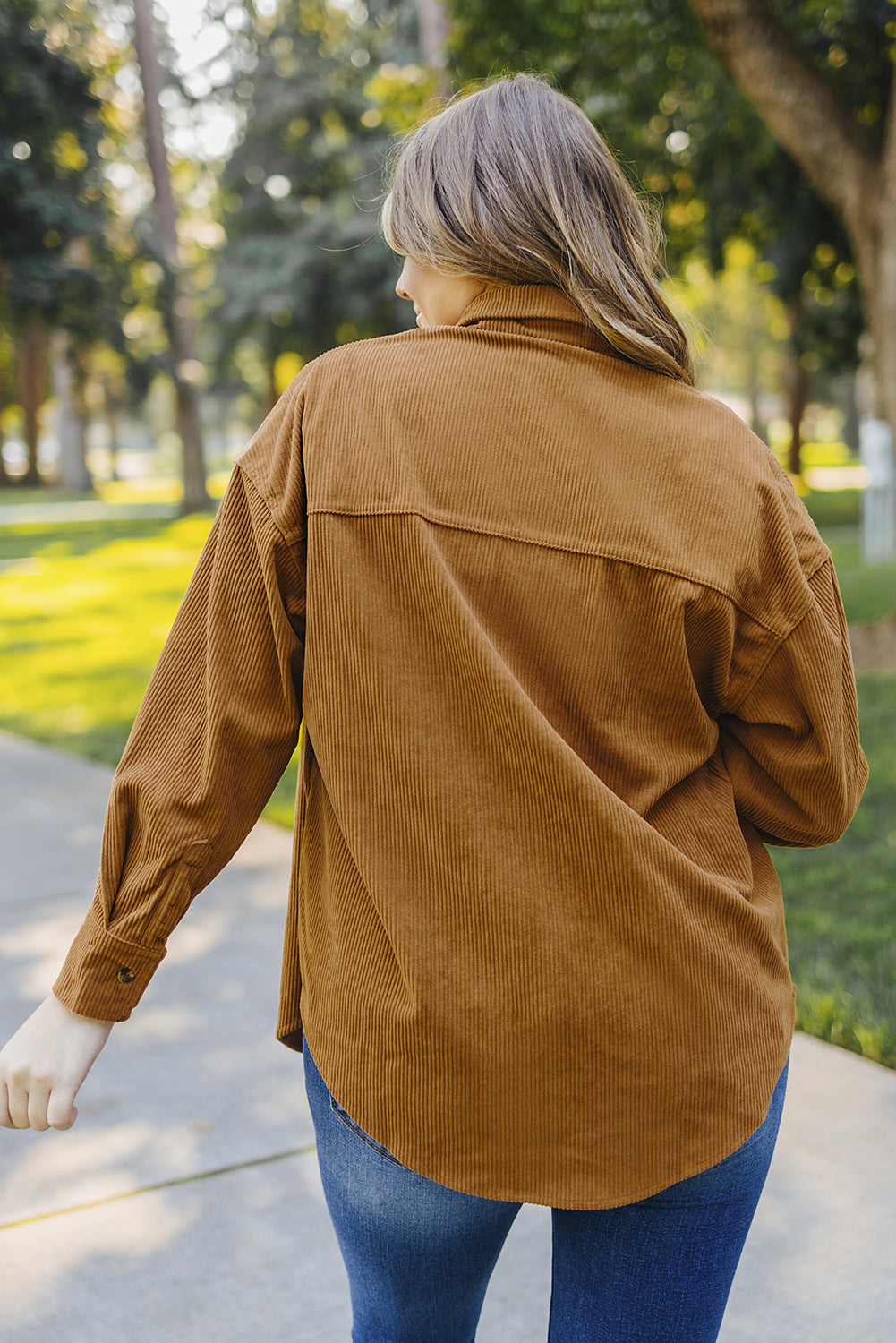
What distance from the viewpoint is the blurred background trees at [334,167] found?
8945 millimetres

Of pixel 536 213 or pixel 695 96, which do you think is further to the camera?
pixel 695 96

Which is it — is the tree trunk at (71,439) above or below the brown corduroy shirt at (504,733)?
below

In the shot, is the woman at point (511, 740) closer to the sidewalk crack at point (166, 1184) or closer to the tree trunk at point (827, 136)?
the sidewalk crack at point (166, 1184)

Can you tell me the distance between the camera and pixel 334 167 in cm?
2695

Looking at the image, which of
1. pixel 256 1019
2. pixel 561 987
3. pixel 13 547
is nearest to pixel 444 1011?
pixel 561 987

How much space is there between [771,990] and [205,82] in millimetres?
29492

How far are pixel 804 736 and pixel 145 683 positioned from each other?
27.8ft

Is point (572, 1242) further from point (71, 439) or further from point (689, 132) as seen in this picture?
point (71, 439)

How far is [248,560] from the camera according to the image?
3.84 feet

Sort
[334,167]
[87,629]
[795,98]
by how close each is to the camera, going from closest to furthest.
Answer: [795,98] → [87,629] → [334,167]

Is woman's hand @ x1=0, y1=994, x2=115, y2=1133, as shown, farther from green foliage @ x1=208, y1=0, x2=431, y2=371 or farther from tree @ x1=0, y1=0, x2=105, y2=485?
green foliage @ x1=208, y1=0, x2=431, y2=371

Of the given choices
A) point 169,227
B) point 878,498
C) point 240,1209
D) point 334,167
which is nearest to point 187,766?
point 240,1209

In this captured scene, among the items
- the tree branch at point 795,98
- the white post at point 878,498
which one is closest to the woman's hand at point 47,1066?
the tree branch at point 795,98

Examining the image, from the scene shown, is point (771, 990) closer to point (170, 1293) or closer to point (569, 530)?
point (569, 530)
